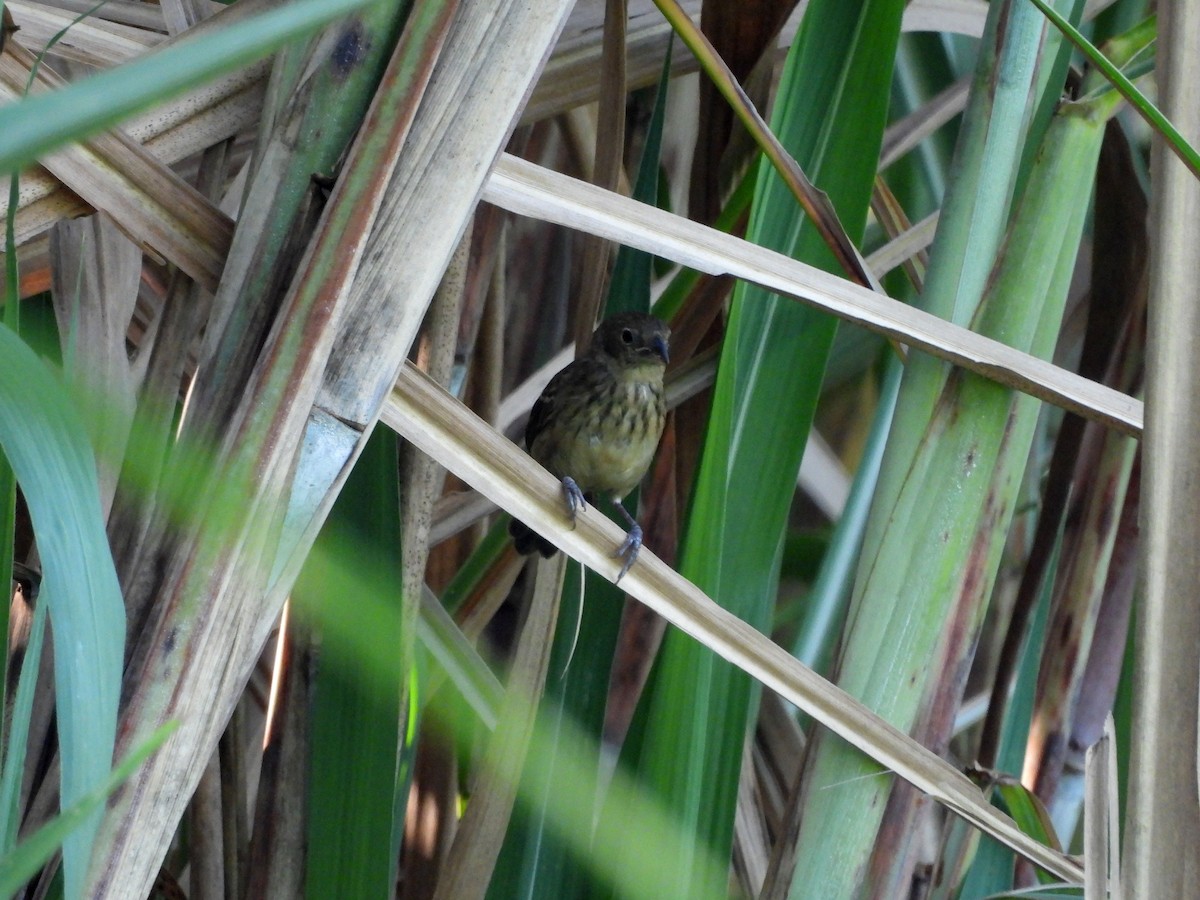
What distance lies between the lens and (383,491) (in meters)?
1.02

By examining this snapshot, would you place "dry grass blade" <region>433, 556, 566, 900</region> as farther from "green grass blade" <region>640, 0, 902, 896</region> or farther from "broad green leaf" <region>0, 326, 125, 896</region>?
"broad green leaf" <region>0, 326, 125, 896</region>

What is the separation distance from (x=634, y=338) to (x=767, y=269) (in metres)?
0.65

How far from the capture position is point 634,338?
5.29ft

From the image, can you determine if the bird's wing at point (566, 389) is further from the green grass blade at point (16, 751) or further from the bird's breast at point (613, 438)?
the green grass blade at point (16, 751)

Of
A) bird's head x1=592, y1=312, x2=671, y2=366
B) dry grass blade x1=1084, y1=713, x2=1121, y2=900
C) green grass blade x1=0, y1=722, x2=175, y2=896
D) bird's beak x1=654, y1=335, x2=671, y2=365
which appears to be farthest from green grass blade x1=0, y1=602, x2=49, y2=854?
bird's beak x1=654, y1=335, x2=671, y2=365

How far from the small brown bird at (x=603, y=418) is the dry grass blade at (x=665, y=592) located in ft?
2.42

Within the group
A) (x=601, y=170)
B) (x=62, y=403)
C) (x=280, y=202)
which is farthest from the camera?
(x=601, y=170)

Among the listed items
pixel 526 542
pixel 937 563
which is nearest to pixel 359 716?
pixel 937 563

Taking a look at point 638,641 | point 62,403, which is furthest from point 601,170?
point 62,403

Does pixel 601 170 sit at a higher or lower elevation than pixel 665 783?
higher

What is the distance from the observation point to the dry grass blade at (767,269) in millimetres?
920

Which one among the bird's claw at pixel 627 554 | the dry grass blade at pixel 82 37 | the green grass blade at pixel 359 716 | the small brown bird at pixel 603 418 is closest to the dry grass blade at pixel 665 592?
the bird's claw at pixel 627 554

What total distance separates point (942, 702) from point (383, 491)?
0.51 m

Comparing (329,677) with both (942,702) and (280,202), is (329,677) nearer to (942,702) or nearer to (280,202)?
(280,202)
